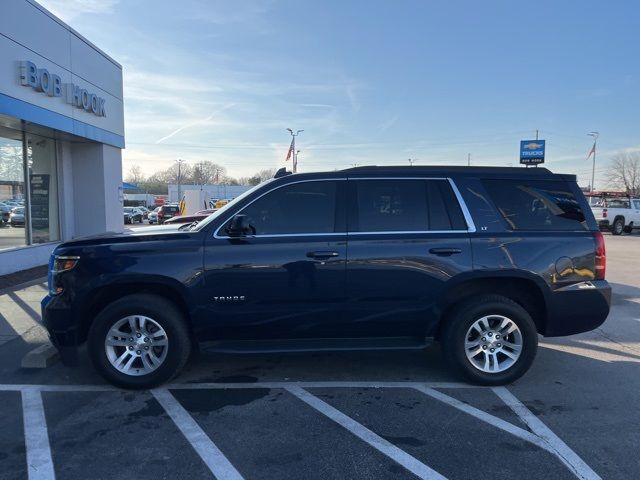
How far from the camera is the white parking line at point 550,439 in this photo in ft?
10.2

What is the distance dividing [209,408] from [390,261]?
1.97 metres

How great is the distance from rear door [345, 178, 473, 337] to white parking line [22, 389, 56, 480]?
248 cm

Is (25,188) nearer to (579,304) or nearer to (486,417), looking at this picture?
(486,417)

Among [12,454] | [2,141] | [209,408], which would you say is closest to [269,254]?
[209,408]

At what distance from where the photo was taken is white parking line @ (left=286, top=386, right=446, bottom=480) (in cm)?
311

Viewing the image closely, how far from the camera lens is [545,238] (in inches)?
179

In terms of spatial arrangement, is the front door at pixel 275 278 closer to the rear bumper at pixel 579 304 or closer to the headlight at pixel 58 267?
the headlight at pixel 58 267

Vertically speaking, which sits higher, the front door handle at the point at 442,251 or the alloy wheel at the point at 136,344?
the front door handle at the point at 442,251

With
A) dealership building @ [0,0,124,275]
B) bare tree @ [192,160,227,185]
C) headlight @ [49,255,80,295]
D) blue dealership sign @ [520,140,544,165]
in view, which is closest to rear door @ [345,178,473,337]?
headlight @ [49,255,80,295]

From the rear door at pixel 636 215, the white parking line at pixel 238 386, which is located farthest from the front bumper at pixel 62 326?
the rear door at pixel 636 215

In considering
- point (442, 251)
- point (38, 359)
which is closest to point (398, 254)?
point (442, 251)

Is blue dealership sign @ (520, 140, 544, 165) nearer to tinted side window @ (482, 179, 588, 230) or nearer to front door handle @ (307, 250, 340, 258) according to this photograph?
tinted side window @ (482, 179, 588, 230)

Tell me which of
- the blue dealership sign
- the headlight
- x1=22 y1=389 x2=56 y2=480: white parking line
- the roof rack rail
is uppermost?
the blue dealership sign

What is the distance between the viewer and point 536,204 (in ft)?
15.3
